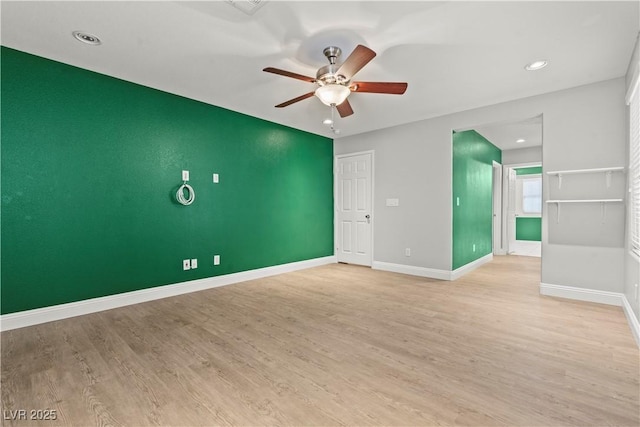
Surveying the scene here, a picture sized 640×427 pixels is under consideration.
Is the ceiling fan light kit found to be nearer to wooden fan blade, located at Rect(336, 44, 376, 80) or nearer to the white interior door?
wooden fan blade, located at Rect(336, 44, 376, 80)

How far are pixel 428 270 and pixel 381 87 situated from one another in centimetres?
315

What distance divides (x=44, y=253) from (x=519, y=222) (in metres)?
11.7

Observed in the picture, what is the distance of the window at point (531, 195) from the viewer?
951cm

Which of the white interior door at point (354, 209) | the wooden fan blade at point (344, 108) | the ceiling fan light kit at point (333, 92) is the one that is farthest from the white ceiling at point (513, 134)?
the ceiling fan light kit at point (333, 92)

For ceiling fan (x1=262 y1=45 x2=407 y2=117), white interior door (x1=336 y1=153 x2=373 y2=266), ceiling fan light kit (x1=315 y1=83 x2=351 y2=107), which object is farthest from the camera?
white interior door (x1=336 y1=153 x2=373 y2=266)

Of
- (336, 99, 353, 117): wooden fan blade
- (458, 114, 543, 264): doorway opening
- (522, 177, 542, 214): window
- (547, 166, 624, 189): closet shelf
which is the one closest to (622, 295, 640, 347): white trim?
(547, 166, 624, 189): closet shelf

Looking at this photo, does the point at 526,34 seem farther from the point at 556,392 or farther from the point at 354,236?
the point at 354,236

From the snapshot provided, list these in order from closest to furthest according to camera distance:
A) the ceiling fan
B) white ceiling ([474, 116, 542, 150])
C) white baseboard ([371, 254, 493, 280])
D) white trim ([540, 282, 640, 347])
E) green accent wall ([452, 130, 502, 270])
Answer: the ceiling fan < white trim ([540, 282, 640, 347]) < white baseboard ([371, 254, 493, 280]) < green accent wall ([452, 130, 502, 270]) < white ceiling ([474, 116, 542, 150])

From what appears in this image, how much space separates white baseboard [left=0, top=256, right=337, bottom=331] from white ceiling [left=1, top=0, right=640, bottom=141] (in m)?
2.48

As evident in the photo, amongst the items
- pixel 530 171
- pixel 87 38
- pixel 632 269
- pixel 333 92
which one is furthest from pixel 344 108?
pixel 530 171

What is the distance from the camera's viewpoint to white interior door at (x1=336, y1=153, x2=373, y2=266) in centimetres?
560

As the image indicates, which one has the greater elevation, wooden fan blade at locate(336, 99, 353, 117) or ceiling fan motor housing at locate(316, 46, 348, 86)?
ceiling fan motor housing at locate(316, 46, 348, 86)

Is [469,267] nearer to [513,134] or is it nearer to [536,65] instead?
[513,134]

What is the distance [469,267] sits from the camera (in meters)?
5.27
